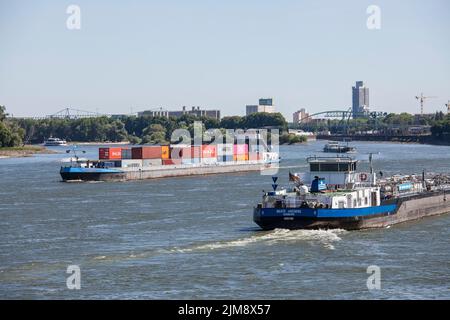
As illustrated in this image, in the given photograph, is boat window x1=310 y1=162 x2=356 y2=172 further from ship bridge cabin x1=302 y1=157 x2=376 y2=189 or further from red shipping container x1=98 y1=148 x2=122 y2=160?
red shipping container x1=98 y1=148 x2=122 y2=160

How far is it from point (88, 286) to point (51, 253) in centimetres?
553

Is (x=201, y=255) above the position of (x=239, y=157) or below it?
below

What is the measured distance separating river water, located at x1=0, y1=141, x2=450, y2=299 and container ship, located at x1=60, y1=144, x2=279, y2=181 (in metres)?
23.7

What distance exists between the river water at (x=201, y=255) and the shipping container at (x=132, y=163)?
27.7 meters

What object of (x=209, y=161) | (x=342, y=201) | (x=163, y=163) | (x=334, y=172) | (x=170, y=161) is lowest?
(x=209, y=161)

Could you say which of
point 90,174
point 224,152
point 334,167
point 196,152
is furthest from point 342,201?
point 224,152

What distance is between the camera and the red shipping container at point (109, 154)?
7550 centimetres

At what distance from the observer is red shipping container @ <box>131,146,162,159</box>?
76.3 metres

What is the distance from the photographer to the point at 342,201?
3481 centimetres

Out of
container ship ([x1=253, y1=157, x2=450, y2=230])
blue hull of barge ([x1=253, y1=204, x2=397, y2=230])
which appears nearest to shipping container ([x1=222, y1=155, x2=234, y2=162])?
container ship ([x1=253, y1=157, x2=450, y2=230])

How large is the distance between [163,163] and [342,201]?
4451 cm

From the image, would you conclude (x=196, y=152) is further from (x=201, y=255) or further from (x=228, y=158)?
(x=201, y=255)

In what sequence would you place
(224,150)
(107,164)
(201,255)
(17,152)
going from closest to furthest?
(201,255)
(107,164)
(224,150)
(17,152)

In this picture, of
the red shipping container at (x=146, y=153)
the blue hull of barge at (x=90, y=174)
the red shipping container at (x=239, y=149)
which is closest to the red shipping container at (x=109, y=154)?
the red shipping container at (x=146, y=153)
